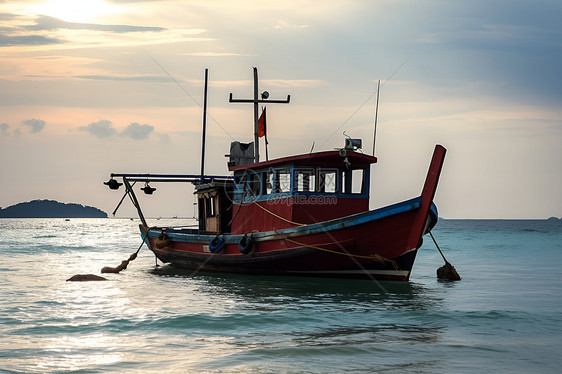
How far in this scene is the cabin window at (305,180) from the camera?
1678cm

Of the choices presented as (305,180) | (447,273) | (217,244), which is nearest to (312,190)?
(305,180)

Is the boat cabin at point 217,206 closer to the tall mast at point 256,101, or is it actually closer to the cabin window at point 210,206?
the cabin window at point 210,206

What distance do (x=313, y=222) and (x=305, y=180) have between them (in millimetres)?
1178

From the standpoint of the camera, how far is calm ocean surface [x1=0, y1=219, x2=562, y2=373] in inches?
346

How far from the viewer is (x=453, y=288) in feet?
61.6

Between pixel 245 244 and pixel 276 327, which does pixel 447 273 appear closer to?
pixel 245 244

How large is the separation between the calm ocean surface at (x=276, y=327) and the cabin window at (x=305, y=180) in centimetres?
274

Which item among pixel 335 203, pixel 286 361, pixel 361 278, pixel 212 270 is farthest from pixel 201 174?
pixel 286 361

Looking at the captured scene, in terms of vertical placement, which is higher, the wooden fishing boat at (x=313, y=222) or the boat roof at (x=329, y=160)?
the boat roof at (x=329, y=160)

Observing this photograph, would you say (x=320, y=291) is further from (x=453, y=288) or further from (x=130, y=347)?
(x=130, y=347)

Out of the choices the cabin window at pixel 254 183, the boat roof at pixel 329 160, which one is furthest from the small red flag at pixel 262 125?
the boat roof at pixel 329 160

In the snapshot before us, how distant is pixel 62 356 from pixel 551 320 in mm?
9864

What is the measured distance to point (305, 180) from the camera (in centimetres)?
1683

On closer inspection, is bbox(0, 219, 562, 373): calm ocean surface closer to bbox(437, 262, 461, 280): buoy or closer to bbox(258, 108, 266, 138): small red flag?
bbox(437, 262, 461, 280): buoy
